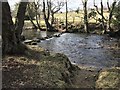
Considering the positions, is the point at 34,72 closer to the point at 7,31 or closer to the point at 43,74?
the point at 43,74

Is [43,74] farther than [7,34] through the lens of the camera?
No

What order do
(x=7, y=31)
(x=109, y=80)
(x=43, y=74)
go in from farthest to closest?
(x=7, y=31)
(x=109, y=80)
(x=43, y=74)

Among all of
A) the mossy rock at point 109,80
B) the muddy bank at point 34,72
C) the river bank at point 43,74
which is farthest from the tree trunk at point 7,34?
the mossy rock at point 109,80

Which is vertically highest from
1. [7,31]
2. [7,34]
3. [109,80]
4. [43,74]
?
[7,31]

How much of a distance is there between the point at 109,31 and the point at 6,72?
31.0 meters

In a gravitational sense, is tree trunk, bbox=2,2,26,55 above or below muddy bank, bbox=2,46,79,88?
above

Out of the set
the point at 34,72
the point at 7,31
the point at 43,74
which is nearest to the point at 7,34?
the point at 7,31

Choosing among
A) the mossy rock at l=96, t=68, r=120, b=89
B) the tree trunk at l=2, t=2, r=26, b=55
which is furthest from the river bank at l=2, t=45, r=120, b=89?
the tree trunk at l=2, t=2, r=26, b=55

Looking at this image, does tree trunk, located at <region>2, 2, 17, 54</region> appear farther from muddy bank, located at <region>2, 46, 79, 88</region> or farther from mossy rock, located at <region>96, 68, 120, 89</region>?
mossy rock, located at <region>96, 68, 120, 89</region>

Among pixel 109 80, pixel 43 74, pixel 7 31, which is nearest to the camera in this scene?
pixel 43 74

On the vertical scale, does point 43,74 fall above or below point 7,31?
below

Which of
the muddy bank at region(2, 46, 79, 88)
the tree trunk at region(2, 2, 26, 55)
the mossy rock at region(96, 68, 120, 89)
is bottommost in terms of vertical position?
the mossy rock at region(96, 68, 120, 89)

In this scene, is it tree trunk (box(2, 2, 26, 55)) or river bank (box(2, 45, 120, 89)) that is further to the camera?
tree trunk (box(2, 2, 26, 55))

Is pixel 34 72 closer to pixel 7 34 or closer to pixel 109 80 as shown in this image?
pixel 7 34
